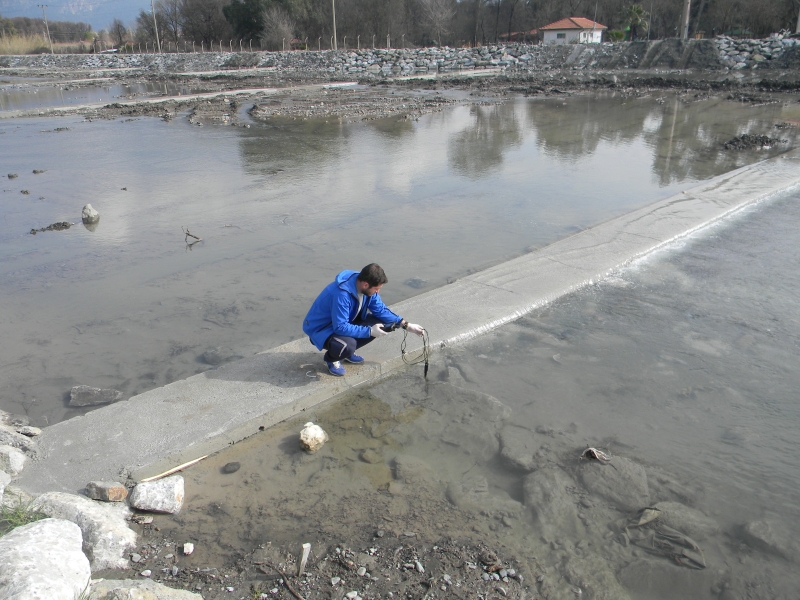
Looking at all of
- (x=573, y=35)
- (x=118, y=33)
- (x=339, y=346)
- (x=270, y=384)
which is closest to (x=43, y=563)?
(x=270, y=384)

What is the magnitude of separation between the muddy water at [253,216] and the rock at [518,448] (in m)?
2.42

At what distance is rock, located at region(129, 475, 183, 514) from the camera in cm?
357

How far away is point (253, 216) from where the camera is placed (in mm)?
9656

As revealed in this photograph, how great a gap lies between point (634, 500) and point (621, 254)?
Answer: 13.8 feet

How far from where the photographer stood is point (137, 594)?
2684 mm

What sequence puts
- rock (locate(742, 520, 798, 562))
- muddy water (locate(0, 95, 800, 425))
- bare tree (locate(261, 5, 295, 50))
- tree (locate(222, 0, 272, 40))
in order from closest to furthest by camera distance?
rock (locate(742, 520, 798, 562)), muddy water (locate(0, 95, 800, 425)), bare tree (locate(261, 5, 295, 50)), tree (locate(222, 0, 272, 40))

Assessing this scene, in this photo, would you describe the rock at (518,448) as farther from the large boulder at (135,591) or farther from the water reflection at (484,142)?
the water reflection at (484,142)

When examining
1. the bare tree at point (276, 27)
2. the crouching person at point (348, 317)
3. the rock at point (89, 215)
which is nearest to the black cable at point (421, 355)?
the crouching person at point (348, 317)

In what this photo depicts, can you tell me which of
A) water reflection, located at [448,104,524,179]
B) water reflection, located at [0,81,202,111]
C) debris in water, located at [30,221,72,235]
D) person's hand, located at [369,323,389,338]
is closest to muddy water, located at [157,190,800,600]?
person's hand, located at [369,323,389,338]

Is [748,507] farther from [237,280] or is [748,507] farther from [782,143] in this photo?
[782,143]

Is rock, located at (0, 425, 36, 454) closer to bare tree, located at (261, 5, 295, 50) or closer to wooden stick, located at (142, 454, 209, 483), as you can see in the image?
wooden stick, located at (142, 454, 209, 483)

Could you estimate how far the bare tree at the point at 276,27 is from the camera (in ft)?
205

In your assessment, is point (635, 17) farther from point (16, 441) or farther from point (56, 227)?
point (16, 441)

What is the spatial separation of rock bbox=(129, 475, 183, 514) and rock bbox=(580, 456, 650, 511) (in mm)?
2550
